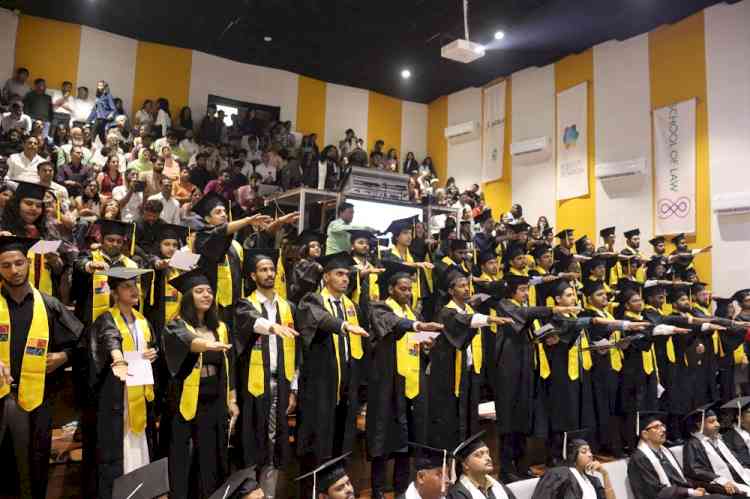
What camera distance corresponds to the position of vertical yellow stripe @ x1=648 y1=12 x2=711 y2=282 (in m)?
9.45

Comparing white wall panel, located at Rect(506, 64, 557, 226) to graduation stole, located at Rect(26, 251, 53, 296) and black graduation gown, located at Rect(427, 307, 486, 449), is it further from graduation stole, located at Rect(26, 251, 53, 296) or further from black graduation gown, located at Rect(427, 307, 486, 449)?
graduation stole, located at Rect(26, 251, 53, 296)

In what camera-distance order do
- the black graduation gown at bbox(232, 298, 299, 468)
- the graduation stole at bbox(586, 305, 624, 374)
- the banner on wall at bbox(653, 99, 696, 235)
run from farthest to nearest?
the banner on wall at bbox(653, 99, 696, 235) < the graduation stole at bbox(586, 305, 624, 374) < the black graduation gown at bbox(232, 298, 299, 468)

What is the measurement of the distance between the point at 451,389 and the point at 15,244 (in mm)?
3241

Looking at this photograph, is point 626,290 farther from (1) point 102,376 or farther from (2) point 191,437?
(1) point 102,376

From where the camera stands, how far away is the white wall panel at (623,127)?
33.9 feet

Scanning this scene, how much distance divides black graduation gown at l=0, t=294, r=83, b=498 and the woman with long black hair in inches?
22.4

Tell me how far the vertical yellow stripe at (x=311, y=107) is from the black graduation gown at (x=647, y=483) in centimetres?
1008

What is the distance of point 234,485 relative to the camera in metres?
2.96

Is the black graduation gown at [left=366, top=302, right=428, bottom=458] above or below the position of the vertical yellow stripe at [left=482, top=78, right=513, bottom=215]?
below

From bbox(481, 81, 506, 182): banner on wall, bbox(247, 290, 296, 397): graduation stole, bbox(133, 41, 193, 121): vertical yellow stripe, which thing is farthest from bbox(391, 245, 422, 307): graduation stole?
bbox(133, 41, 193, 121): vertical yellow stripe

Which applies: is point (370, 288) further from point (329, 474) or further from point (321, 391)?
point (329, 474)

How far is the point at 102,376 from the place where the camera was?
3402 millimetres

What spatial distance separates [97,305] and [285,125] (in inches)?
352

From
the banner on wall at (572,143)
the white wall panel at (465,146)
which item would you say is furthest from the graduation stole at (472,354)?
the white wall panel at (465,146)
